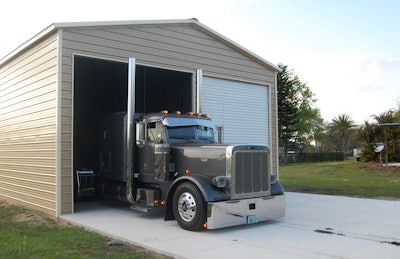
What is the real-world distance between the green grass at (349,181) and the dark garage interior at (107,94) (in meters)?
6.13

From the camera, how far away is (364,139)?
34.8 metres

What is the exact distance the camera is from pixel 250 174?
28.8ft

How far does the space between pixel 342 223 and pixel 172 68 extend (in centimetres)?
626

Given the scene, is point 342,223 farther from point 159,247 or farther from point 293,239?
point 159,247

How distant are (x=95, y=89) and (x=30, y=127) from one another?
4.01m

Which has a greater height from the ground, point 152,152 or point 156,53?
point 156,53

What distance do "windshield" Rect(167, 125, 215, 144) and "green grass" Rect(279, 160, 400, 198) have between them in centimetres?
693

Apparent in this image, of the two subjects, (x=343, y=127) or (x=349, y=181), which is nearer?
(x=349, y=181)

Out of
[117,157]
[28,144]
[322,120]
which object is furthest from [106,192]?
[322,120]

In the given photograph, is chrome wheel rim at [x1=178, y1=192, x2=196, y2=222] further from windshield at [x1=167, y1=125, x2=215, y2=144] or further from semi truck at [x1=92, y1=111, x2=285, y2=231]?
windshield at [x1=167, y1=125, x2=215, y2=144]

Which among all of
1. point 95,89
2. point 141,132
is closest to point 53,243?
point 141,132

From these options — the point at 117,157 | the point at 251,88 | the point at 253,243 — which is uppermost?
the point at 251,88

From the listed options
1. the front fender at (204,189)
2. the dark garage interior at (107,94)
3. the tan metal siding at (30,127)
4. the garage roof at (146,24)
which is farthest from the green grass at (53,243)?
the dark garage interior at (107,94)

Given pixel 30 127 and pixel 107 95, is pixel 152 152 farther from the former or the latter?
pixel 107 95
